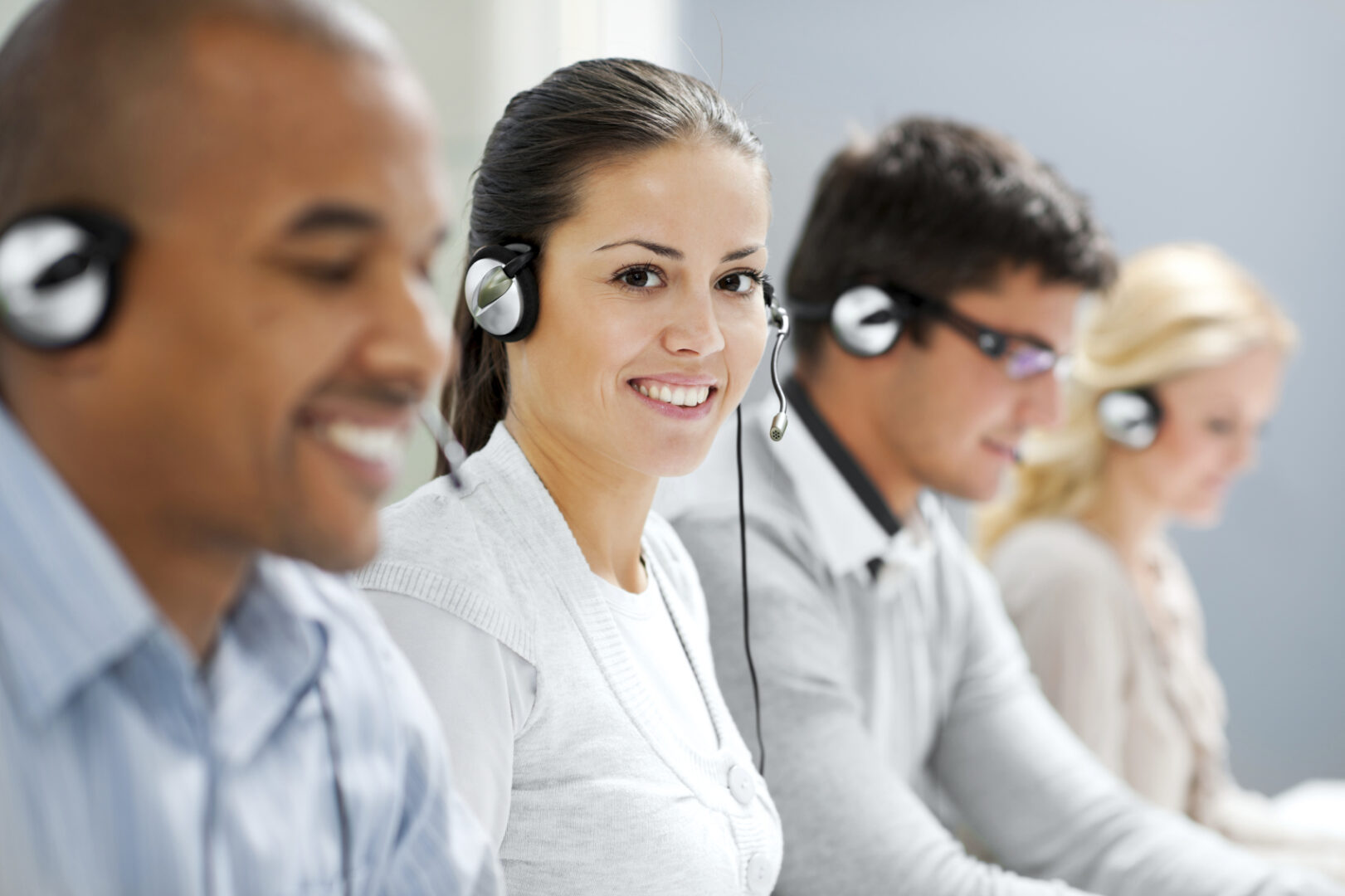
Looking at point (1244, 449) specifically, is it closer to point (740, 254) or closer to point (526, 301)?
point (740, 254)

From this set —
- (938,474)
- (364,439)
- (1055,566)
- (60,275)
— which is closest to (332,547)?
(364,439)


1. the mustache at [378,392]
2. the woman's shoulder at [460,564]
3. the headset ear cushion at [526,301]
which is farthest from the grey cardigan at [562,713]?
the mustache at [378,392]

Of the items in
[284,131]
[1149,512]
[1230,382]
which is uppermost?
[284,131]

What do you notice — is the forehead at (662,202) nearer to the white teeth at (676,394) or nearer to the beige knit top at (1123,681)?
the white teeth at (676,394)

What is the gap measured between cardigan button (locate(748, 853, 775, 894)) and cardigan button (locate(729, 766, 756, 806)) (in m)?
0.04

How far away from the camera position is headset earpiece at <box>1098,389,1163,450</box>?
6.97ft

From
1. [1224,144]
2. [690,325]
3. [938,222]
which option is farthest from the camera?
[1224,144]

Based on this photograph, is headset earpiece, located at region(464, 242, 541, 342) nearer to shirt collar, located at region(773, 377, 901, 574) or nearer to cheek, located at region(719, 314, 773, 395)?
cheek, located at region(719, 314, 773, 395)

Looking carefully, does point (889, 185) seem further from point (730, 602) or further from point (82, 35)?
point (82, 35)

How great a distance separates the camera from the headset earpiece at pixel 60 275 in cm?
48

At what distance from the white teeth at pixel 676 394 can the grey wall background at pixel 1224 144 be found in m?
1.48

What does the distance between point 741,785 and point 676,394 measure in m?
0.31

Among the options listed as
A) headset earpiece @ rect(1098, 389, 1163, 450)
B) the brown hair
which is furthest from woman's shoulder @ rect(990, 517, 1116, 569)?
the brown hair

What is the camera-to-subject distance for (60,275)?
481 millimetres
